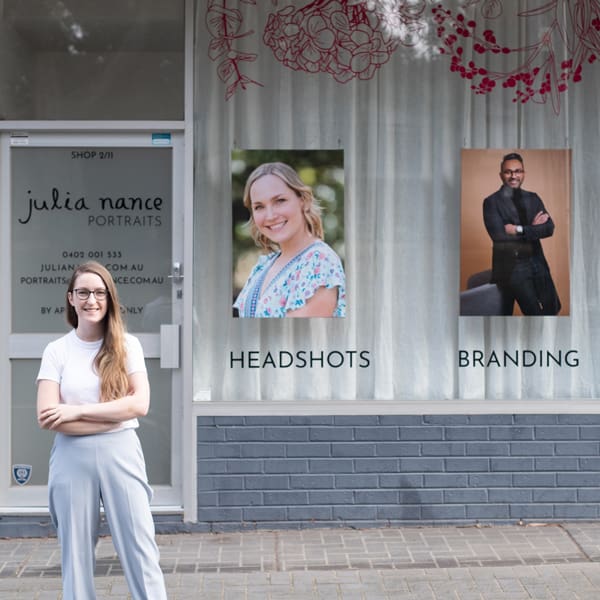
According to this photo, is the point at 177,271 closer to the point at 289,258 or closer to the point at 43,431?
the point at 289,258

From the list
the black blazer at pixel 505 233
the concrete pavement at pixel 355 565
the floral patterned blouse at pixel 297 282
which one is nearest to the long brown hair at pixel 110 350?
the concrete pavement at pixel 355 565

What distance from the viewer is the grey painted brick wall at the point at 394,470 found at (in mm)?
6434

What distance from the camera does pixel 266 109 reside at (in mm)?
6504

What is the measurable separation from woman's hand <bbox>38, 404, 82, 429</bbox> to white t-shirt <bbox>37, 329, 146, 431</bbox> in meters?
0.10

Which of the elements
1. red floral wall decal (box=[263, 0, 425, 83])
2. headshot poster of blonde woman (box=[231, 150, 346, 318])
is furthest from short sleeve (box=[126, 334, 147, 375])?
red floral wall decal (box=[263, 0, 425, 83])

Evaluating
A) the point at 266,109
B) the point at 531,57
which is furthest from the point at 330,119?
the point at 531,57

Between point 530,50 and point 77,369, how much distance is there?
13.0 ft

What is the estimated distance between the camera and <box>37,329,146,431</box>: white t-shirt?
13.7ft

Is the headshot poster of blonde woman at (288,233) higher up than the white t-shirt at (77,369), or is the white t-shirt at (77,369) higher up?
the headshot poster of blonde woman at (288,233)

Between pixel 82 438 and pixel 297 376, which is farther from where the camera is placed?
pixel 297 376

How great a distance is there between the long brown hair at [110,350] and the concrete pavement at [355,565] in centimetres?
164

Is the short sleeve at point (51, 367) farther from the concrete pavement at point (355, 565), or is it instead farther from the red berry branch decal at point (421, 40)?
the red berry branch decal at point (421, 40)

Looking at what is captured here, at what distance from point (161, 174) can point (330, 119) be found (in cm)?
117

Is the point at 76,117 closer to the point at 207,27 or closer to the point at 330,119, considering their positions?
the point at 207,27
